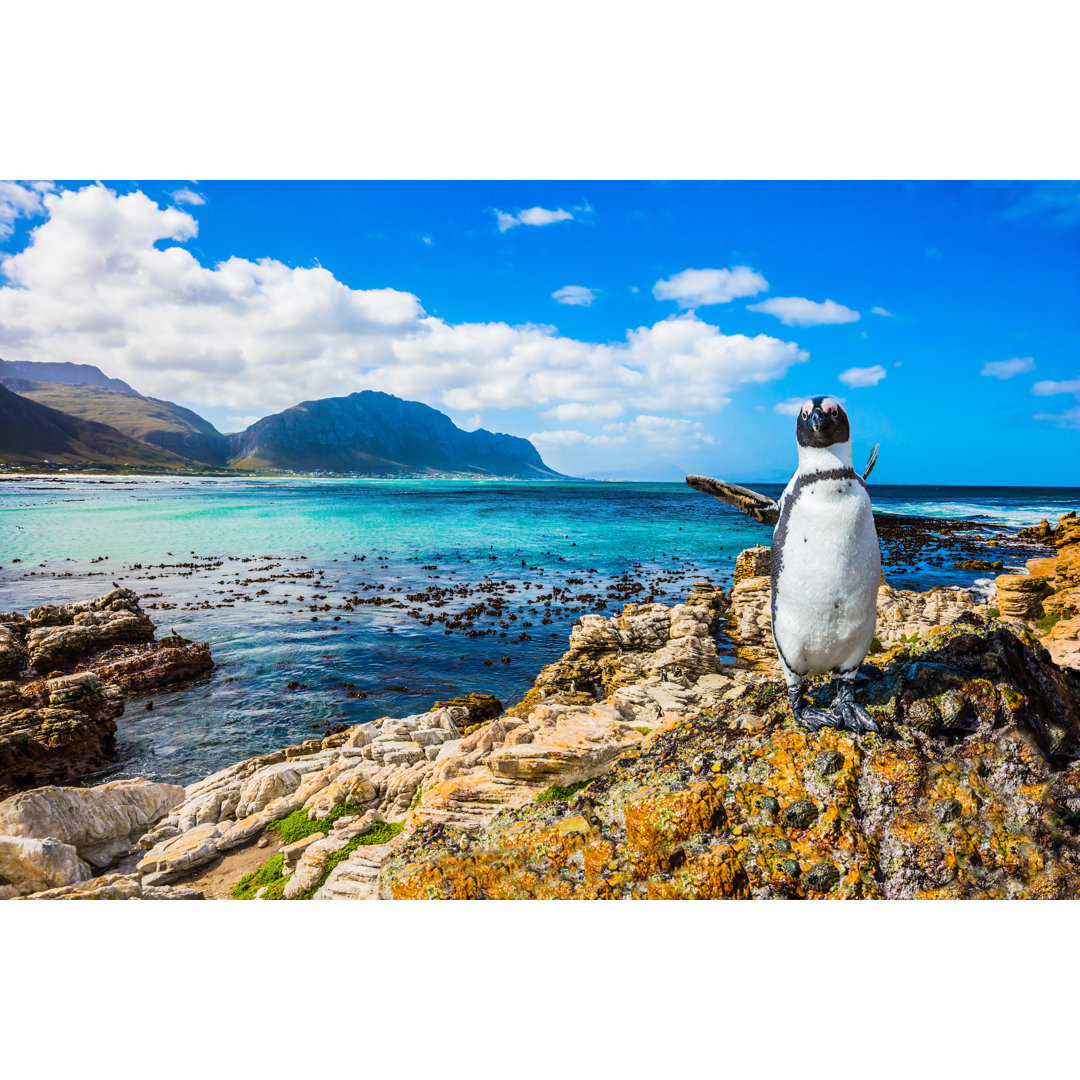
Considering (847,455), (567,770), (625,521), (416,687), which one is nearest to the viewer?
(847,455)

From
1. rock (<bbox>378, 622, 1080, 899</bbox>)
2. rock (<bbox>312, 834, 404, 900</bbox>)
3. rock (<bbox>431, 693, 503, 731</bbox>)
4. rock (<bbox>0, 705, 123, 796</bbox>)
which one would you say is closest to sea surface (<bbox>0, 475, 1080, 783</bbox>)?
rock (<bbox>0, 705, 123, 796</bbox>)

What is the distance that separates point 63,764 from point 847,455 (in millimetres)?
12883

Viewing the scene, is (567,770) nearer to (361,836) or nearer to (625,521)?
(361,836)

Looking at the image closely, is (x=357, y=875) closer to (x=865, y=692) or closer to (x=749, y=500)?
(x=865, y=692)

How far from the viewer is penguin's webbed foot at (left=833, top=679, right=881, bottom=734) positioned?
3475 millimetres

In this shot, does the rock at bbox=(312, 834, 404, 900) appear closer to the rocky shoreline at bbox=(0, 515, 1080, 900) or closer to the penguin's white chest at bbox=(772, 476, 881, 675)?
the rocky shoreline at bbox=(0, 515, 1080, 900)

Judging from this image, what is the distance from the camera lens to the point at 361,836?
5.04 meters

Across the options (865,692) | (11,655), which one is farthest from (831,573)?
(11,655)

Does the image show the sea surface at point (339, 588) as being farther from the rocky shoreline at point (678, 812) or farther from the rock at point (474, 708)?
the rocky shoreline at point (678, 812)

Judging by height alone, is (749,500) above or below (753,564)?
above

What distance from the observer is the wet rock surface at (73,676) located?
9412mm

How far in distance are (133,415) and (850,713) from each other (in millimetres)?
193789

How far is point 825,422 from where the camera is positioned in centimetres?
354

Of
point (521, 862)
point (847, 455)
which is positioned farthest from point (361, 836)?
point (847, 455)
